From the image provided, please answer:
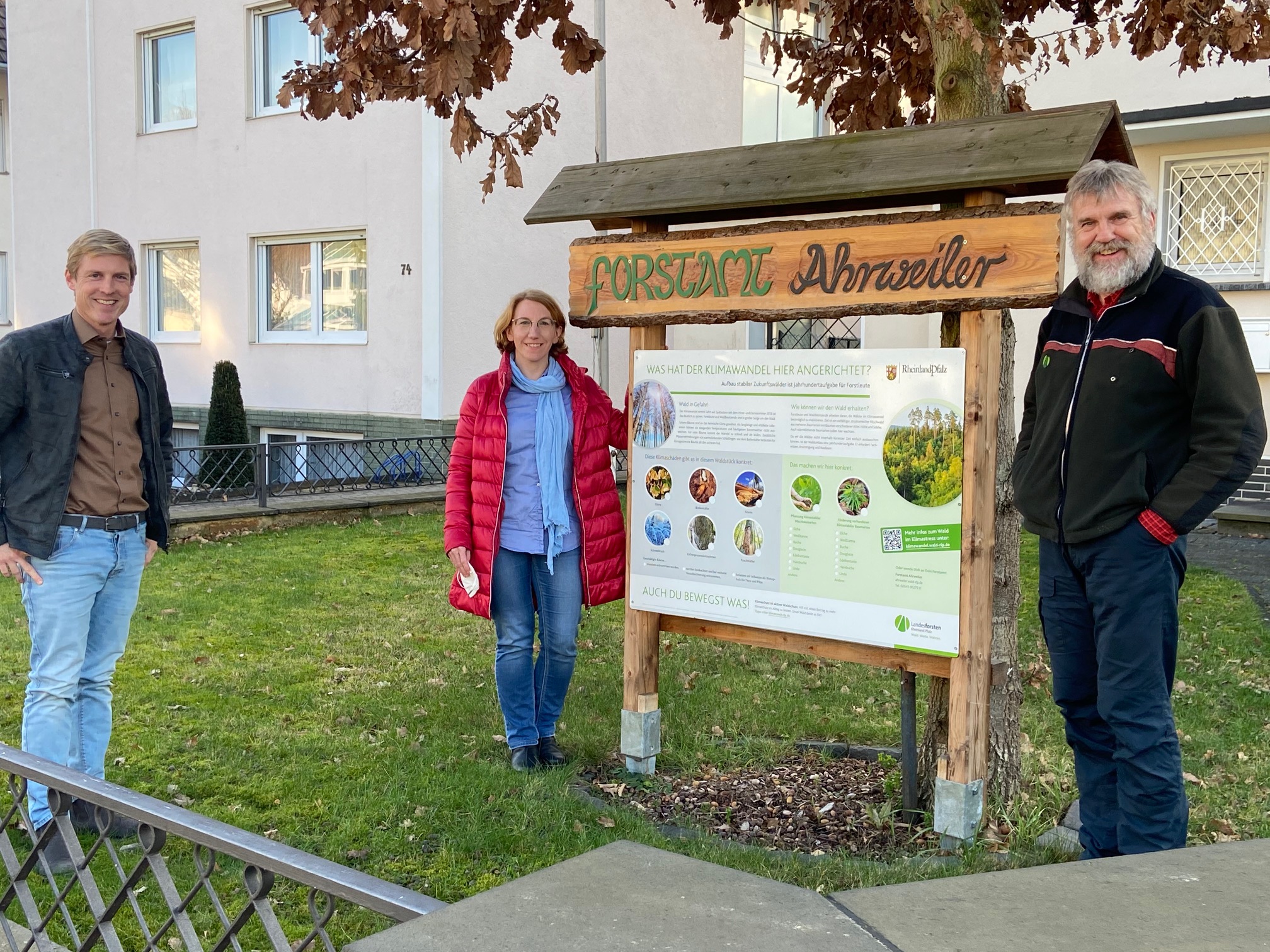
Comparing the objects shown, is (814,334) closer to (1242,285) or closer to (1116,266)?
(1242,285)

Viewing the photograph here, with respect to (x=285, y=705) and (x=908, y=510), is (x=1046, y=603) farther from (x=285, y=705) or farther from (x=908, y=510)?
(x=285, y=705)

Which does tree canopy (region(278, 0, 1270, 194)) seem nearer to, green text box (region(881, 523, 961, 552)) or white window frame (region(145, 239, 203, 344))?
green text box (region(881, 523, 961, 552))

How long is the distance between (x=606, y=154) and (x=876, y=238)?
11468mm

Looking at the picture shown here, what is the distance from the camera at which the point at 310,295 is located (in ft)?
50.9

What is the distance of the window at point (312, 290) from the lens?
15.1m

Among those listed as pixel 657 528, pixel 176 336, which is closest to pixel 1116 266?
pixel 657 528

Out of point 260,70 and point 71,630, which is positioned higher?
point 260,70

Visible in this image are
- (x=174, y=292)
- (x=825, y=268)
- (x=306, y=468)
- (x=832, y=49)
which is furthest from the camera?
(x=174, y=292)

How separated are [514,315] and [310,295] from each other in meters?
11.5

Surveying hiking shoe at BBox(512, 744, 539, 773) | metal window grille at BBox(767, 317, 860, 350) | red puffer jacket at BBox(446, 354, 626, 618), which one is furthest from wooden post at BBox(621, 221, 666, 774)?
metal window grille at BBox(767, 317, 860, 350)

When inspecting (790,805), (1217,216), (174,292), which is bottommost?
(790,805)

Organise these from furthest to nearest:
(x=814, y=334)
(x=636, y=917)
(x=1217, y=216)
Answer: (x=814, y=334) < (x=1217, y=216) < (x=636, y=917)

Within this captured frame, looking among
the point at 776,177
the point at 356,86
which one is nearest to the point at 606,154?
the point at 356,86

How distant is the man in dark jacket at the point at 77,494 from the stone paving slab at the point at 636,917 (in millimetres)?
2752
